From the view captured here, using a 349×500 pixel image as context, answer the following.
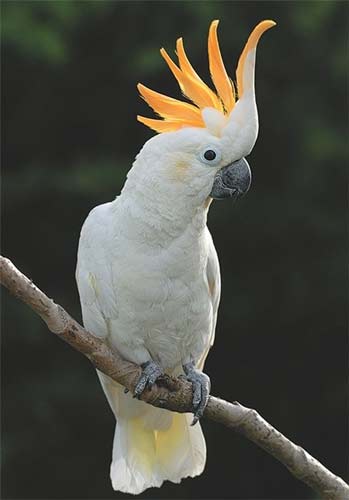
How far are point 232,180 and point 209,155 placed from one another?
90 millimetres

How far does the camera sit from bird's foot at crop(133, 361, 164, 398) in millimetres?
2463

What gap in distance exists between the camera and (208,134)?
2.34 meters

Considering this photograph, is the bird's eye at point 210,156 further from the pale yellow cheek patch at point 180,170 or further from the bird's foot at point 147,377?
the bird's foot at point 147,377

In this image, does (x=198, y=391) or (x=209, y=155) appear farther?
(x=198, y=391)

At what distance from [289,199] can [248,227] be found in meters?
0.27

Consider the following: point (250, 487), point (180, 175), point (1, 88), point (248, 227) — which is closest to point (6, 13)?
point (1, 88)

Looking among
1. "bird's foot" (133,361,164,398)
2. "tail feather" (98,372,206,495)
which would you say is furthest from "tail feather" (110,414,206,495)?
"bird's foot" (133,361,164,398)

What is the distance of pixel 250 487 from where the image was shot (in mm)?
5016

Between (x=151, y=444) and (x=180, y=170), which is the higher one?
(x=180, y=170)

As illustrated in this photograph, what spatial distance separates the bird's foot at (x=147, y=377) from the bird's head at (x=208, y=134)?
20.0 inches

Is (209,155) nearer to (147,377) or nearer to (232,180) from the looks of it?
(232,180)

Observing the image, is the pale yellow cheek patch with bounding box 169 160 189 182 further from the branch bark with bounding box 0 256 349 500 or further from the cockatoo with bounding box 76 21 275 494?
the branch bark with bounding box 0 256 349 500

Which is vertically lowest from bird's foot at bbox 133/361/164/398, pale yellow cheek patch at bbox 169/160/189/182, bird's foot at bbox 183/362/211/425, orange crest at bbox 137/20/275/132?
bird's foot at bbox 133/361/164/398

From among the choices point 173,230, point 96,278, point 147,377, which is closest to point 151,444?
point 147,377
